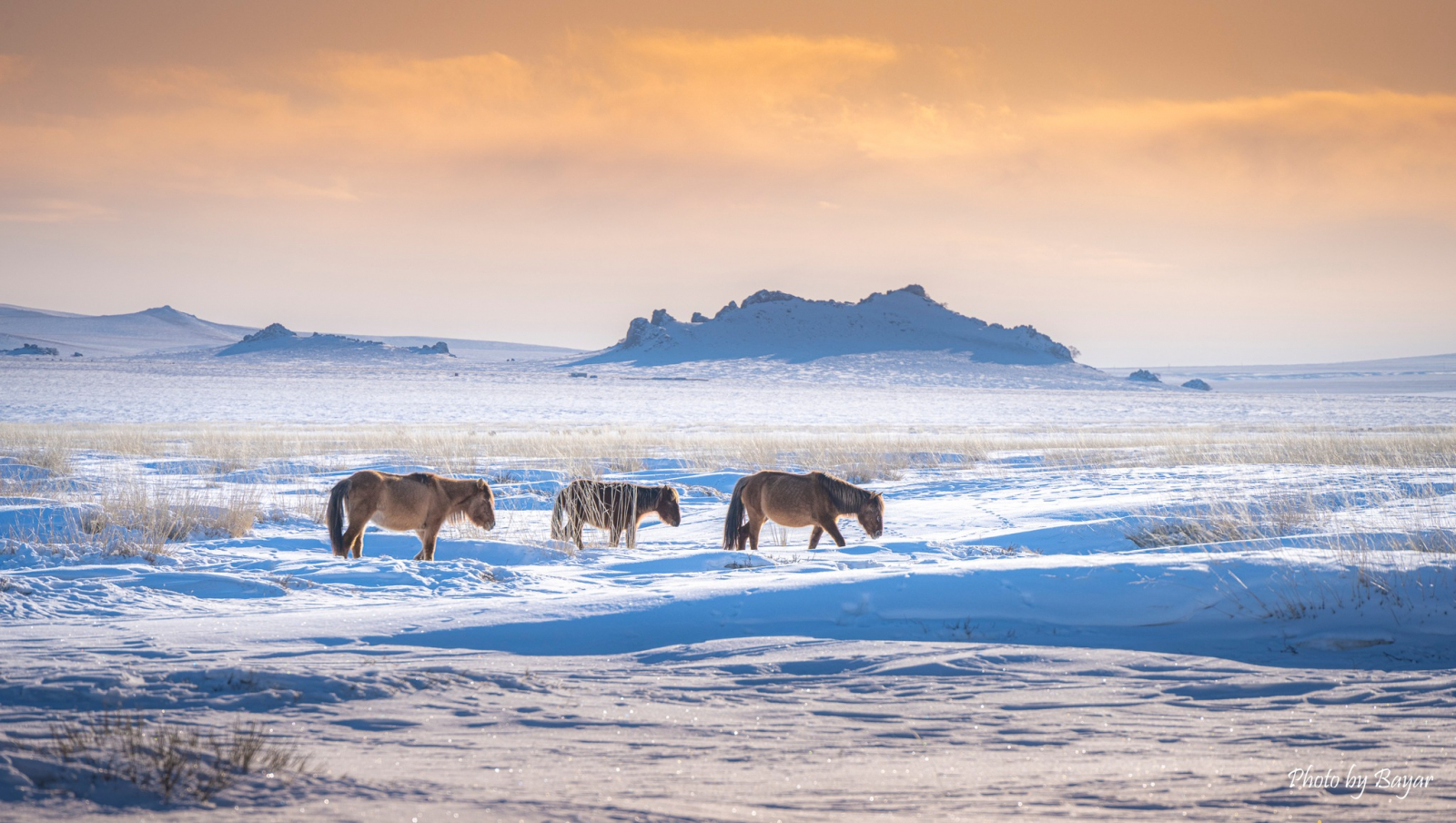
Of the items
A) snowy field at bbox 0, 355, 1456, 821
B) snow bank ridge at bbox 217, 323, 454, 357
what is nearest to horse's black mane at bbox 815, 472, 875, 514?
snowy field at bbox 0, 355, 1456, 821

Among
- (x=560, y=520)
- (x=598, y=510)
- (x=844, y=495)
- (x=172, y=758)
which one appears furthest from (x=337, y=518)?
(x=172, y=758)

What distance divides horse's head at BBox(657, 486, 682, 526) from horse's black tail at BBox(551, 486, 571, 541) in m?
1.10

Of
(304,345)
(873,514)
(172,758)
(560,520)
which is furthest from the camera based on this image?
(304,345)

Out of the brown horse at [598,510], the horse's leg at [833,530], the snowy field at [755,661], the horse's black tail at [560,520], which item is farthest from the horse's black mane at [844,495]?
the horse's black tail at [560,520]

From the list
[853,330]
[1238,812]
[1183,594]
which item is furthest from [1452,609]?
[853,330]

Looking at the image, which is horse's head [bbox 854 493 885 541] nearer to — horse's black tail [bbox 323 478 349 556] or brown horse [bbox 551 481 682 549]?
brown horse [bbox 551 481 682 549]

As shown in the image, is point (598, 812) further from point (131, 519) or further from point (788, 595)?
point (131, 519)

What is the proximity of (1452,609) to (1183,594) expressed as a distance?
1489 millimetres

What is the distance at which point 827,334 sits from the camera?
464 feet

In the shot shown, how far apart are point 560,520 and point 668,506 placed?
50.0 inches

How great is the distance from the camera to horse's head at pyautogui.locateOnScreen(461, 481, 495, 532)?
9047mm

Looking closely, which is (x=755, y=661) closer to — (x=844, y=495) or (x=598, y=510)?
(x=844, y=495)

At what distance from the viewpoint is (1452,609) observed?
5.71 metres

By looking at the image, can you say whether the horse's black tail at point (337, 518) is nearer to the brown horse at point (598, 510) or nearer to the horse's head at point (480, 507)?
the horse's head at point (480, 507)
